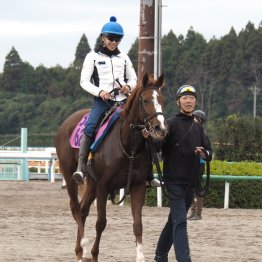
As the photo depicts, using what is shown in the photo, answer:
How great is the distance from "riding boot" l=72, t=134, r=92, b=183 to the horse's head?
102 cm

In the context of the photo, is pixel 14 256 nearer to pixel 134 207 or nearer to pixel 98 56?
pixel 134 207

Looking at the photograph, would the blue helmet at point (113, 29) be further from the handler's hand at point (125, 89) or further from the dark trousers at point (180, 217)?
the dark trousers at point (180, 217)

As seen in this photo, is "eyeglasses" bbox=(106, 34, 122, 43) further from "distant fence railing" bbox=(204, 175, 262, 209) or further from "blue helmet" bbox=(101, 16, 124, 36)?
"distant fence railing" bbox=(204, 175, 262, 209)

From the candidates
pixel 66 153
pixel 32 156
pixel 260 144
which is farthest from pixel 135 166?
pixel 32 156

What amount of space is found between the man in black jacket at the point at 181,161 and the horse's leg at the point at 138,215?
1.54 ft

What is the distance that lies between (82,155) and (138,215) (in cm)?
111

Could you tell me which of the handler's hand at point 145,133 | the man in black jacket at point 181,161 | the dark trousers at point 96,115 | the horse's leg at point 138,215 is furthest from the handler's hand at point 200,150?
the dark trousers at point 96,115

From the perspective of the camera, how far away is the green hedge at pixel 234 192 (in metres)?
16.4

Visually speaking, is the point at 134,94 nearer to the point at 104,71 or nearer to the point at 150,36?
the point at 104,71

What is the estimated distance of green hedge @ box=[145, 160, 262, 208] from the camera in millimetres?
16359

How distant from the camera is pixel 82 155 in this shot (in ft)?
30.9

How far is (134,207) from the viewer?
8.69 meters

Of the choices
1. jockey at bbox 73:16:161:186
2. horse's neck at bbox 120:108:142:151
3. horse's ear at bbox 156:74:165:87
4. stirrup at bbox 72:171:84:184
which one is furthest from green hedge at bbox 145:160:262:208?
horse's ear at bbox 156:74:165:87

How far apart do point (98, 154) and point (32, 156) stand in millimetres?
17805
